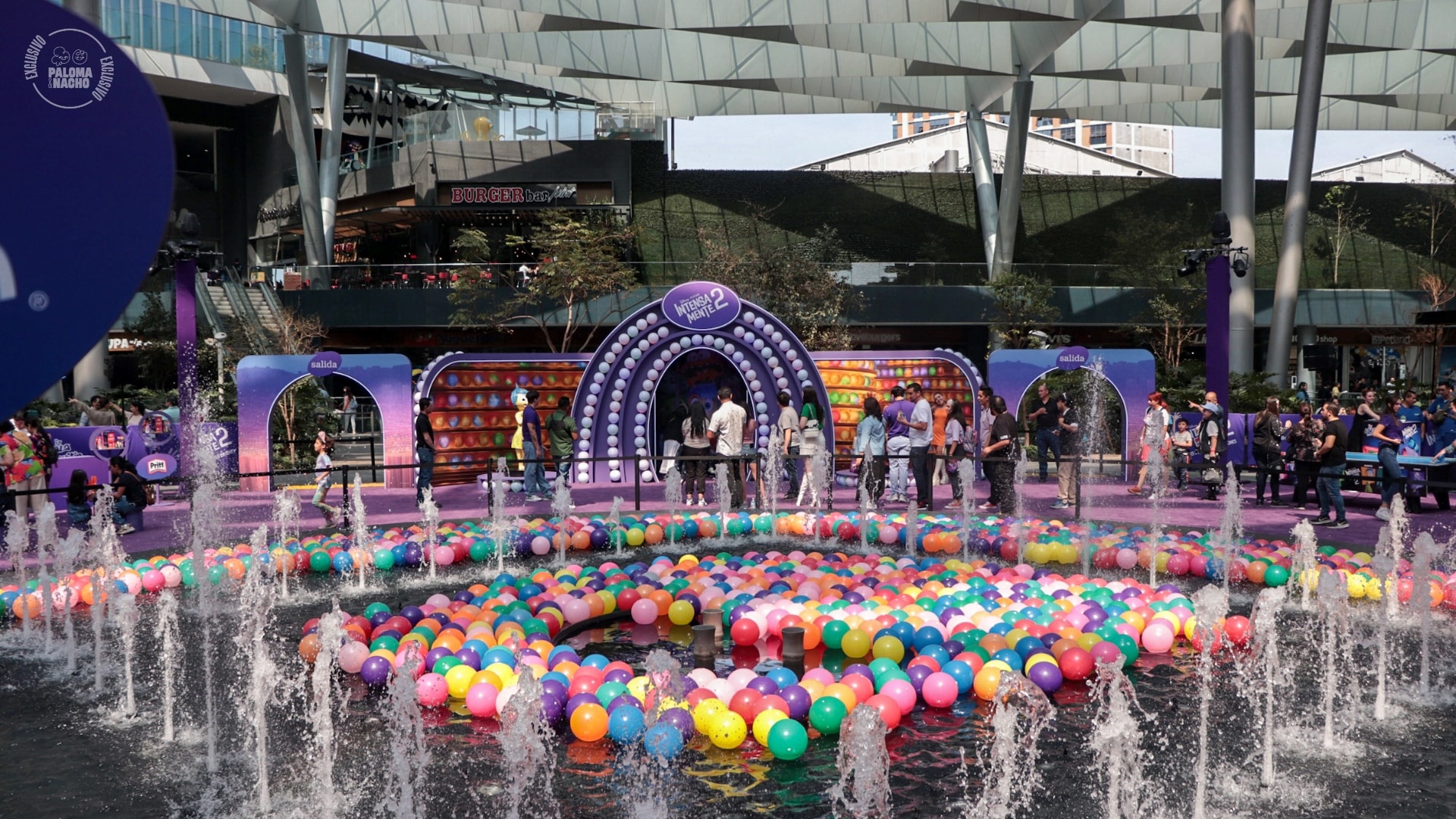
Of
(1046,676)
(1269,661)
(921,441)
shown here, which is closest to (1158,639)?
(1046,676)

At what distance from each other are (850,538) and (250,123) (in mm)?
37651

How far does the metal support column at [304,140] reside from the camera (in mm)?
28188

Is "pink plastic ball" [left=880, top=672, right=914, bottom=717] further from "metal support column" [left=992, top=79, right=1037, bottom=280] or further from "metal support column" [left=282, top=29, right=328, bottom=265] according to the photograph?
"metal support column" [left=282, top=29, right=328, bottom=265]

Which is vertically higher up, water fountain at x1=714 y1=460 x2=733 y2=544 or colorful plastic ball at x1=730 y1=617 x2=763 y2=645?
water fountain at x1=714 y1=460 x2=733 y2=544

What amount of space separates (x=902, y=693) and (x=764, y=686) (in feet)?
2.53

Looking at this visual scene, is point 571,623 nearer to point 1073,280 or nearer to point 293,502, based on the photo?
point 293,502

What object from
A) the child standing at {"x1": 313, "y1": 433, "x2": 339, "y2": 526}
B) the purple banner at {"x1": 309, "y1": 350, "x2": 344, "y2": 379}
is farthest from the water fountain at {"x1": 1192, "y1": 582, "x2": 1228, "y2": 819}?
the purple banner at {"x1": 309, "y1": 350, "x2": 344, "y2": 379}

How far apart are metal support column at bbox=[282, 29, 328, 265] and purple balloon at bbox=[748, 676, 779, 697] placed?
2548cm

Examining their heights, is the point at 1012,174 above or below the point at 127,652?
above

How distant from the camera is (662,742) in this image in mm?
5430

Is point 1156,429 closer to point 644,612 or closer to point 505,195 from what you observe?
point 644,612

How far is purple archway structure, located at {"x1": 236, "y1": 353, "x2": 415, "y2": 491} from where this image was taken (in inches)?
664

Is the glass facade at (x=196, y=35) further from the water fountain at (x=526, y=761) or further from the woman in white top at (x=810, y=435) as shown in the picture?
the water fountain at (x=526, y=761)

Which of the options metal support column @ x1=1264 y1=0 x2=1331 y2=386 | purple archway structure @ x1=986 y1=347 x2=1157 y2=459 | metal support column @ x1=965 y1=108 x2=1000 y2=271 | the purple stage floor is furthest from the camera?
metal support column @ x1=965 y1=108 x2=1000 y2=271
